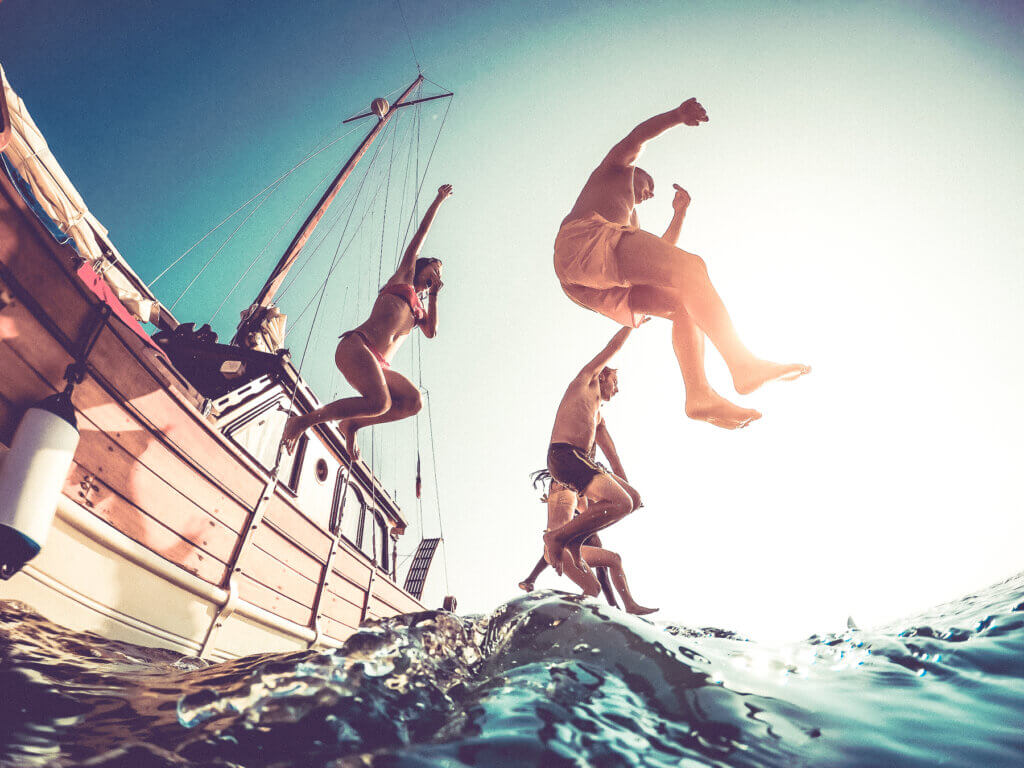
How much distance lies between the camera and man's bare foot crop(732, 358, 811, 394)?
2068 mm

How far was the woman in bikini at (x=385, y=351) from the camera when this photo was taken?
A: 10.9ft

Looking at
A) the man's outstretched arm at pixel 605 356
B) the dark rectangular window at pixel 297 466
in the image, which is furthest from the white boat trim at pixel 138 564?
the man's outstretched arm at pixel 605 356

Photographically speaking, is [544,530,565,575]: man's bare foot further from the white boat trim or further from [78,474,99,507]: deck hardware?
[78,474,99,507]: deck hardware

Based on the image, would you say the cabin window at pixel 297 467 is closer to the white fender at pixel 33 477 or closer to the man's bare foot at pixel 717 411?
the white fender at pixel 33 477

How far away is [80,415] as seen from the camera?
98.4 inches

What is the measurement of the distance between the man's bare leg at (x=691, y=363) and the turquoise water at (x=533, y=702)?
1062mm

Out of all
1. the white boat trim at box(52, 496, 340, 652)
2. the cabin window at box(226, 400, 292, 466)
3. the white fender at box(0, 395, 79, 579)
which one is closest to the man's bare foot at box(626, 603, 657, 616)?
the white boat trim at box(52, 496, 340, 652)

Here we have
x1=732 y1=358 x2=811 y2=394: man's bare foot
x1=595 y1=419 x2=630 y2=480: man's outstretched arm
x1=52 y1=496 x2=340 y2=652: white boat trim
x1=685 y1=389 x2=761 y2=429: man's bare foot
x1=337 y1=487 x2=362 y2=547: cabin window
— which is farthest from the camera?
x1=337 y1=487 x2=362 y2=547: cabin window

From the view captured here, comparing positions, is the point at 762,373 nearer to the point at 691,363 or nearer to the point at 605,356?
the point at 691,363

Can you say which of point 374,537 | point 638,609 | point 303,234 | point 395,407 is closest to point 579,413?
point 395,407

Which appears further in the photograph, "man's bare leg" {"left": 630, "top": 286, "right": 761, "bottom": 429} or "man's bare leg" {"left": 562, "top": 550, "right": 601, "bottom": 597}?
"man's bare leg" {"left": 562, "top": 550, "right": 601, "bottom": 597}

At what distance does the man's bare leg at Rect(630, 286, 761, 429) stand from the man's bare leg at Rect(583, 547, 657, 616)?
93.9 inches

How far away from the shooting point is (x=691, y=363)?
251 cm

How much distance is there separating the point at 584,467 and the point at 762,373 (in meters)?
1.99
